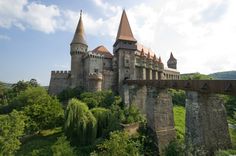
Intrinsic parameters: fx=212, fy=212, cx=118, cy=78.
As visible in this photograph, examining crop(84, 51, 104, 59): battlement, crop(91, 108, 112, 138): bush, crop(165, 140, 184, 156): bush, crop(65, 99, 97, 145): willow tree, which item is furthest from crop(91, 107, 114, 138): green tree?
crop(84, 51, 104, 59): battlement

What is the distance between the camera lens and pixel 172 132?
20.3 metres

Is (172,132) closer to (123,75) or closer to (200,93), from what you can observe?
(200,93)

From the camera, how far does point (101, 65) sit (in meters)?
35.3

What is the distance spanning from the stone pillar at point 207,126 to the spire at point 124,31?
24309 millimetres

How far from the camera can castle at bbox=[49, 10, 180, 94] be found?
34.4 meters

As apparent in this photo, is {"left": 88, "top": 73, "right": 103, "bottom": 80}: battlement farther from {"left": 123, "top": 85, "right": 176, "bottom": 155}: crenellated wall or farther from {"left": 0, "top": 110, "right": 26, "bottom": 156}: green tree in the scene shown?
{"left": 0, "top": 110, "right": 26, "bottom": 156}: green tree

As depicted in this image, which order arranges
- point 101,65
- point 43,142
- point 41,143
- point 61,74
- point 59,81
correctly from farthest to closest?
point 59,81
point 61,74
point 101,65
point 43,142
point 41,143

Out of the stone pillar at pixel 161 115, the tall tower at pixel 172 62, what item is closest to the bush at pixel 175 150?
the stone pillar at pixel 161 115

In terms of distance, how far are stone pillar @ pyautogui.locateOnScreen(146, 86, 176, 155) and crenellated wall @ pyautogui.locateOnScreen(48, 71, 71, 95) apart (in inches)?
796

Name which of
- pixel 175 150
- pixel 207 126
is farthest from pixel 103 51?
pixel 207 126

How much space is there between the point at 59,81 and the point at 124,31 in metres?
14.4

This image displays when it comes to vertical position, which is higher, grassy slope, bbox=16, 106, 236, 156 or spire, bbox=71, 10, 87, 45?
spire, bbox=71, 10, 87, 45

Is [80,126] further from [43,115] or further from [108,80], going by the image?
[108,80]

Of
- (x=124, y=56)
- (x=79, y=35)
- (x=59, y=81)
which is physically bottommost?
(x=59, y=81)
